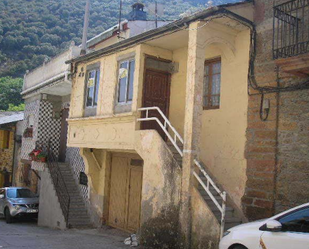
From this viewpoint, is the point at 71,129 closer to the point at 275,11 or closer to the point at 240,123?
the point at 240,123

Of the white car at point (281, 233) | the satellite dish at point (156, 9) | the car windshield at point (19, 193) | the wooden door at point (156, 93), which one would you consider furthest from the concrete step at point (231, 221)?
the car windshield at point (19, 193)

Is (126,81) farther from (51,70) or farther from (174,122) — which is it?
(51,70)

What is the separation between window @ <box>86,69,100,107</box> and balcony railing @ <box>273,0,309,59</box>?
22.2 ft

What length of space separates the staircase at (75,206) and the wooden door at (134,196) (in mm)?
2543

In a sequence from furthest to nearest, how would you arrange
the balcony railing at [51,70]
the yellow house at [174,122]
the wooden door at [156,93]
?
1. the balcony railing at [51,70]
2. the wooden door at [156,93]
3. the yellow house at [174,122]

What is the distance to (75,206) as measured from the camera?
16.3 m

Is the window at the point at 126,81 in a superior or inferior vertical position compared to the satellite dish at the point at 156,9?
inferior

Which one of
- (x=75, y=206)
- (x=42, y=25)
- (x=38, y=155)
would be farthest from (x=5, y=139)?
(x=42, y=25)

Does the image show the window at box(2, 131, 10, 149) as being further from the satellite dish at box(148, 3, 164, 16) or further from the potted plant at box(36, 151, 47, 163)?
the satellite dish at box(148, 3, 164, 16)

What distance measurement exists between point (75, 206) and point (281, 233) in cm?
1194

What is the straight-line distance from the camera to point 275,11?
9.12 metres

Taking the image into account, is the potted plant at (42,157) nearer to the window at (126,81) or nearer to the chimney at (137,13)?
the window at (126,81)

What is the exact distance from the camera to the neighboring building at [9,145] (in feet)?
82.1

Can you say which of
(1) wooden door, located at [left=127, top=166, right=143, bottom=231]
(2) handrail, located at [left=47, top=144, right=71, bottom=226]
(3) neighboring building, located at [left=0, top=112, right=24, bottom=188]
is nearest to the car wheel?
(2) handrail, located at [left=47, top=144, right=71, bottom=226]
